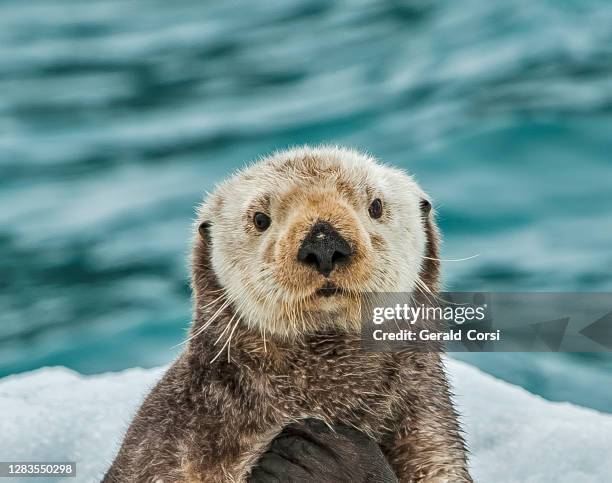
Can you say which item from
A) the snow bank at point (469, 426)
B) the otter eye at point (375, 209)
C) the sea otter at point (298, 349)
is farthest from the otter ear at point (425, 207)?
the snow bank at point (469, 426)

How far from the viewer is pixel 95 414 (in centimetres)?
605

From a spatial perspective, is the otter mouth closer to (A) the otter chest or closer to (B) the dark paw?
(A) the otter chest

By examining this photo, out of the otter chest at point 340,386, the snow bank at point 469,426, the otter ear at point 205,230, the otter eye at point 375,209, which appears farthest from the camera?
the snow bank at point 469,426

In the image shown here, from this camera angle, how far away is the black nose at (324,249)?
11.1 feet

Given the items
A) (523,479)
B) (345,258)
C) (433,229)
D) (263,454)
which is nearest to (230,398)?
(263,454)

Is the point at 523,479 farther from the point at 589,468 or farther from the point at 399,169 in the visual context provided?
the point at 399,169

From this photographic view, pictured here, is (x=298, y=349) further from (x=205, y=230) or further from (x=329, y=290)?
(x=205, y=230)

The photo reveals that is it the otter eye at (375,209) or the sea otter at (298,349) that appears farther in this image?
the otter eye at (375,209)

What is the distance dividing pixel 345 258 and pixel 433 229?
0.86 meters

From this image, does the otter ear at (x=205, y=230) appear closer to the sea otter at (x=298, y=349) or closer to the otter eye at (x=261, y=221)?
the sea otter at (x=298, y=349)

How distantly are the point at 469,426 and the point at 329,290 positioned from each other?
2.92 meters

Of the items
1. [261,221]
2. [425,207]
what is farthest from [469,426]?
[261,221]

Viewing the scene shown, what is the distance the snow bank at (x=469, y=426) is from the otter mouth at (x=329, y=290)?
6.78ft

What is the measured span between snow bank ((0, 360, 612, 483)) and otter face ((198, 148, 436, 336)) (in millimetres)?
1649
